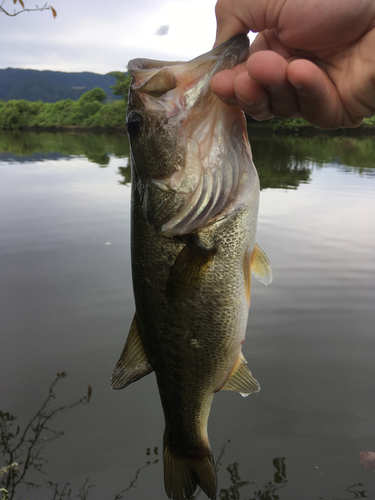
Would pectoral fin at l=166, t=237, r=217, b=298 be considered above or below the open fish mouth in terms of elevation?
below

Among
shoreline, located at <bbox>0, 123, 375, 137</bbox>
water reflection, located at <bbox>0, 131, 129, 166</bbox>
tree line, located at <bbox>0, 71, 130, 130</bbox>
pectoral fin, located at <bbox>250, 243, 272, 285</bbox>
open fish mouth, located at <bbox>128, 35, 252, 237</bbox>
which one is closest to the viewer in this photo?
open fish mouth, located at <bbox>128, 35, 252, 237</bbox>

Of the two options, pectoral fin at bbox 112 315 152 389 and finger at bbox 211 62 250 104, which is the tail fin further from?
finger at bbox 211 62 250 104

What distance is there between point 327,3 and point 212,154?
657 mm

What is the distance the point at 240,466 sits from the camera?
3172mm

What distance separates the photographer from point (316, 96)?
1.38 meters

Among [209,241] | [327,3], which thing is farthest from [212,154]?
[327,3]

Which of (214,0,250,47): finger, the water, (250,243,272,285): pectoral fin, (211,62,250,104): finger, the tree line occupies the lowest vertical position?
the water

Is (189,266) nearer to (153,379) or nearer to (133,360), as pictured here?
(133,360)

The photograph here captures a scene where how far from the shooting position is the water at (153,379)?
3092 millimetres

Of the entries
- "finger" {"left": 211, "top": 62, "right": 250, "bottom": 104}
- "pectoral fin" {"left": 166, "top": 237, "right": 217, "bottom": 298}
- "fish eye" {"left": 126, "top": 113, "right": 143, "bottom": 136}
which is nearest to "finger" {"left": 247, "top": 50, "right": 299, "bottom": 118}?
"finger" {"left": 211, "top": 62, "right": 250, "bottom": 104}

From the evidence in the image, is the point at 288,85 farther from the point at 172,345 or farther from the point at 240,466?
the point at 240,466

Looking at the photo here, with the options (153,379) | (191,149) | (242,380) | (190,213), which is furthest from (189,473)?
(153,379)

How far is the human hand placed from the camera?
4.19 feet

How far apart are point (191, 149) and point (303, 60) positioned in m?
0.56
